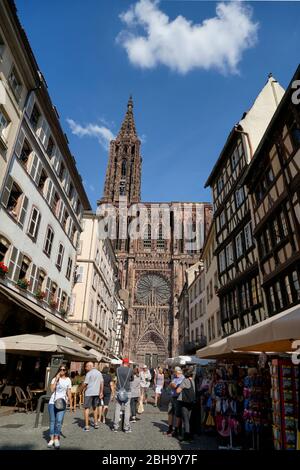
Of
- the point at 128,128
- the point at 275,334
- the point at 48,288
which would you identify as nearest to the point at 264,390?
the point at 275,334

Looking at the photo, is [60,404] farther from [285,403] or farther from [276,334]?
[276,334]

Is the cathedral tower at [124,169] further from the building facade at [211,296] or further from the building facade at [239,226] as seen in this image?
the building facade at [239,226]

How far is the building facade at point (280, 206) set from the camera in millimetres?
10844

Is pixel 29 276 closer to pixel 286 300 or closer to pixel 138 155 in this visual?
pixel 286 300

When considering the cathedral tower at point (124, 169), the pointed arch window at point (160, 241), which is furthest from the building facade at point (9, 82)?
the cathedral tower at point (124, 169)

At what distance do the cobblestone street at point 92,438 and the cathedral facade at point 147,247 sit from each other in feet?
149

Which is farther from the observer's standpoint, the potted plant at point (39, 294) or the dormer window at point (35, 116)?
the potted plant at point (39, 294)

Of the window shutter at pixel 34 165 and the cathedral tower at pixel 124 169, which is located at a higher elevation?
the cathedral tower at pixel 124 169

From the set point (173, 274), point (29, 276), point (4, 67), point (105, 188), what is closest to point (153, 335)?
point (173, 274)

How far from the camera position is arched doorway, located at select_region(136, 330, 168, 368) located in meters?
52.2

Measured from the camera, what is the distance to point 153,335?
54156mm

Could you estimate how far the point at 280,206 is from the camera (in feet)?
39.5

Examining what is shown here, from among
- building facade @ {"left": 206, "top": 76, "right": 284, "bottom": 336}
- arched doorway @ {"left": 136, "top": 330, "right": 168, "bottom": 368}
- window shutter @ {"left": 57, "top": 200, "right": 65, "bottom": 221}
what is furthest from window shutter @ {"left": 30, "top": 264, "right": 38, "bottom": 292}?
arched doorway @ {"left": 136, "top": 330, "right": 168, "bottom": 368}
